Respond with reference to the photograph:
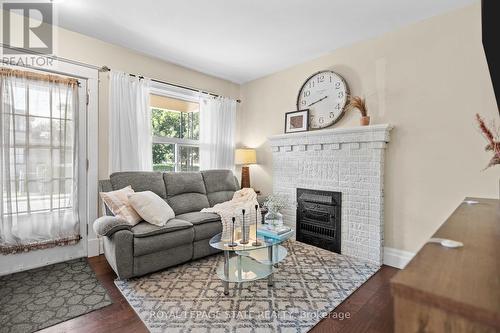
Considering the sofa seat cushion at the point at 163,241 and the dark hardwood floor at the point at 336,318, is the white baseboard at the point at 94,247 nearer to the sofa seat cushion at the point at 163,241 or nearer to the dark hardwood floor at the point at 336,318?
the dark hardwood floor at the point at 336,318

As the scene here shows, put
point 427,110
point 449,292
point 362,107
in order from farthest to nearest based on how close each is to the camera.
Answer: point 362,107 → point 427,110 → point 449,292

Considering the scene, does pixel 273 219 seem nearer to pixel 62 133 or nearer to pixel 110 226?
pixel 110 226

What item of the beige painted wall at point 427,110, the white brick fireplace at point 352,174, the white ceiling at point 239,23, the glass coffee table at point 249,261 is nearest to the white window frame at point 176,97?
the white ceiling at point 239,23

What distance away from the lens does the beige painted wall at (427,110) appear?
7.54 ft

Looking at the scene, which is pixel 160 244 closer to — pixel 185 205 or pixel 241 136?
pixel 185 205

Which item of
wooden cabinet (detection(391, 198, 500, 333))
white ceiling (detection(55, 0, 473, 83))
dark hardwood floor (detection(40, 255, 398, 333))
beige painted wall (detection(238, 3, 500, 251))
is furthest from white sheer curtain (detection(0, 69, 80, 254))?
beige painted wall (detection(238, 3, 500, 251))

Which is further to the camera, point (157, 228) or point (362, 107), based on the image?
point (362, 107)

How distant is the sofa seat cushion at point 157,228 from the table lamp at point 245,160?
1.69m

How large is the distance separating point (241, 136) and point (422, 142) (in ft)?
9.66

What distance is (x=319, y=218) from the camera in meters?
3.32

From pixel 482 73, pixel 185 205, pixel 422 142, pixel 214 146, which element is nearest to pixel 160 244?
pixel 185 205

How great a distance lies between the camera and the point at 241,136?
468 cm

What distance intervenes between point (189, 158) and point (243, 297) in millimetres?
2575

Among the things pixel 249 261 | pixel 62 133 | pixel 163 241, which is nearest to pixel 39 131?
pixel 62 133
